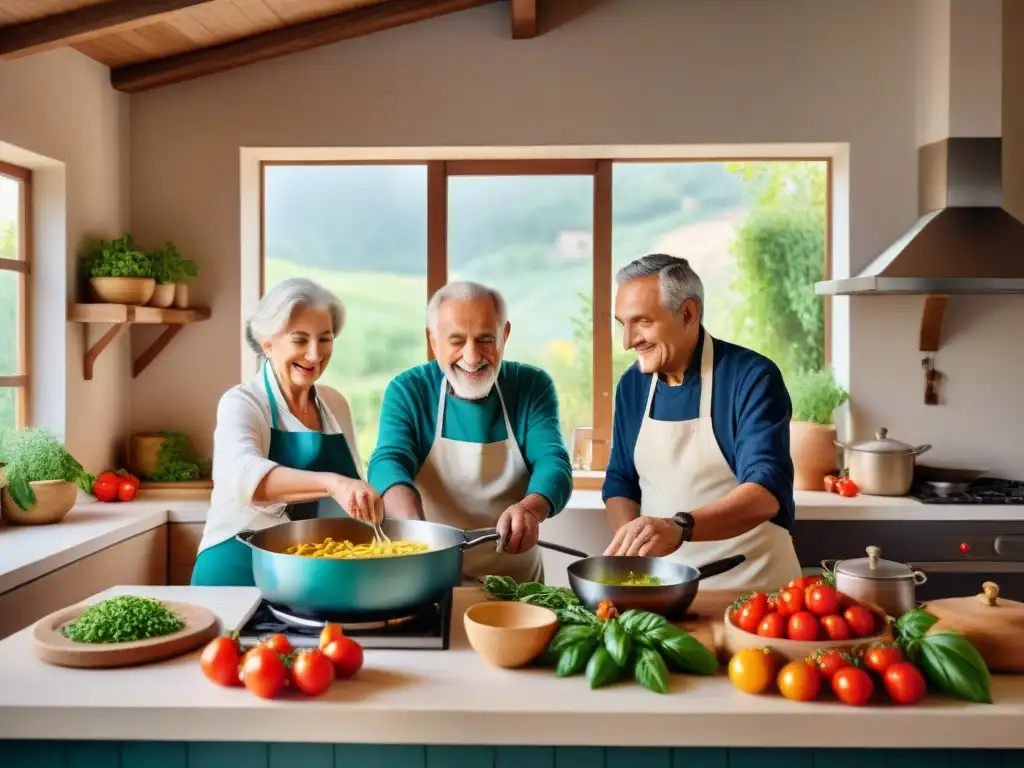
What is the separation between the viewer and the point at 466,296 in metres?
2.53

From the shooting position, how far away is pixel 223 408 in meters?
2.50

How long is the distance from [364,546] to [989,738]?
1181 millimetres

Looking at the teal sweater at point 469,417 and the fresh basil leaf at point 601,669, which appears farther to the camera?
the teal sweater at point 469,417

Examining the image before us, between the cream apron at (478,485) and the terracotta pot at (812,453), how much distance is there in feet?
5.91

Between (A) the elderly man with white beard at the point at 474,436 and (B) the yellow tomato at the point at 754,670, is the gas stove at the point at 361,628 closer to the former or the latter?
(B) the yellow tomato at the point at 754,670

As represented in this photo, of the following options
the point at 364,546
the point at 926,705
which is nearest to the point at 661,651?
the point at 926,705

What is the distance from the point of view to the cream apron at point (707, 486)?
8.52 ft

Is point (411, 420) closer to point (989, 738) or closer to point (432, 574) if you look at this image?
point (432, 574)

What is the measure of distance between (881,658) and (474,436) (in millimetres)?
1350

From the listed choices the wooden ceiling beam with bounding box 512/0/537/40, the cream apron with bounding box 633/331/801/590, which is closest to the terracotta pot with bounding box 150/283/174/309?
the wooden ceiling beam with bounding box 512/0/537/40

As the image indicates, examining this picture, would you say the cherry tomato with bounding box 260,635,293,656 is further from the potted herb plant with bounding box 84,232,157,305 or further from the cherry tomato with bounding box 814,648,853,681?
the potted herb plant with bounding box 84,232,157,305

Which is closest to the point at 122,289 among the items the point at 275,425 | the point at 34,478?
the point at 34,478

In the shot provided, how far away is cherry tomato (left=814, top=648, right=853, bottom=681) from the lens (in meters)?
1.58

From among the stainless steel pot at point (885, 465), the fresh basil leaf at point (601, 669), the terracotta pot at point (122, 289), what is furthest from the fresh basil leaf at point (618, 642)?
the terracotta pot at point (122, 289)
